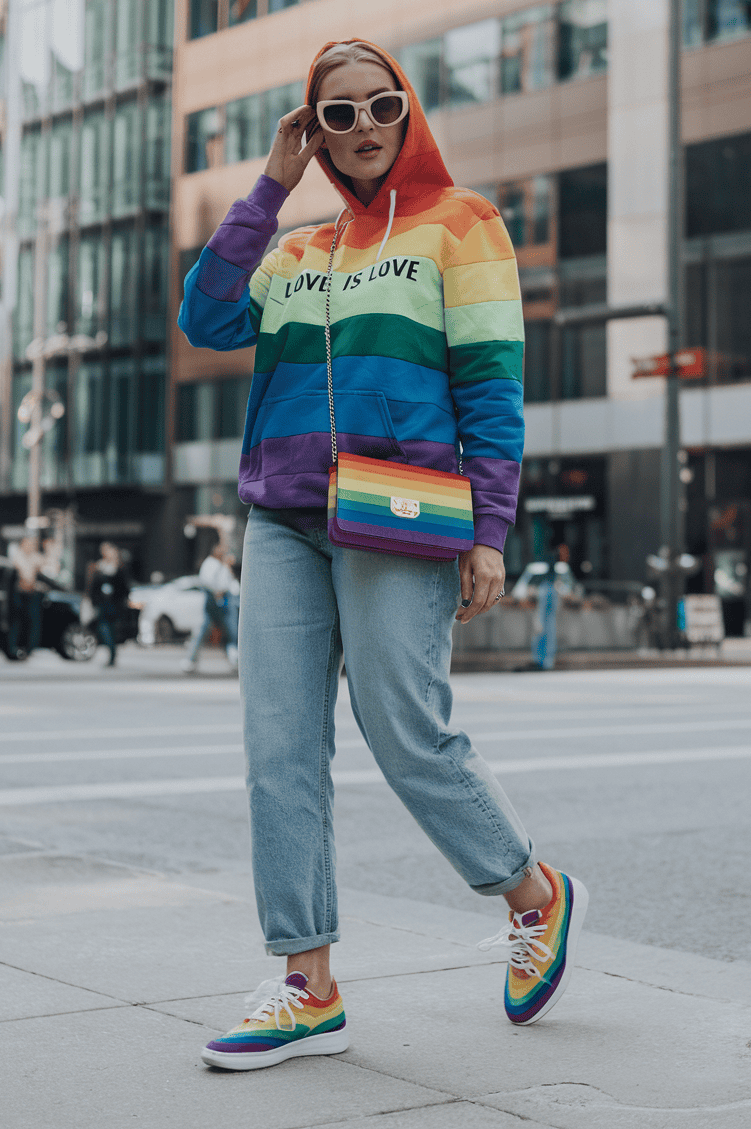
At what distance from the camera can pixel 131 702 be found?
45.9 feet

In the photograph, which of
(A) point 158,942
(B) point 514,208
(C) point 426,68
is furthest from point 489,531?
(C) point 426,68

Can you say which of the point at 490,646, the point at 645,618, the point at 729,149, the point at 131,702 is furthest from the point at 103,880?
the point at 729,149

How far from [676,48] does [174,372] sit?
75.2ft

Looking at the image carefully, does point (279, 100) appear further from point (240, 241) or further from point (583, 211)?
point (240, 241)

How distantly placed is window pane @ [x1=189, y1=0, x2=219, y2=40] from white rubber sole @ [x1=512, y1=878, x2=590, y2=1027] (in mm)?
42112

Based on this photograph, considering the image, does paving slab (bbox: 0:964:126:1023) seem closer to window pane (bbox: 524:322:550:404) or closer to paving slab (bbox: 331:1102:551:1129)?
paving slab (bbox: 331:1102:551:1129)

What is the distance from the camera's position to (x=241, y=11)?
41.0 m

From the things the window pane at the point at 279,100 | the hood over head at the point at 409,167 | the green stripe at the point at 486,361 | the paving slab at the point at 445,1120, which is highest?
the window pane at the point at 279,100

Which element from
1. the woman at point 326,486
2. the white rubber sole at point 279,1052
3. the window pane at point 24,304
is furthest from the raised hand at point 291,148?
the window pane at point 24,304

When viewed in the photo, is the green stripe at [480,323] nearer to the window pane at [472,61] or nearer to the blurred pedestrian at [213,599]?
the blurred pedestrian at [213,599]

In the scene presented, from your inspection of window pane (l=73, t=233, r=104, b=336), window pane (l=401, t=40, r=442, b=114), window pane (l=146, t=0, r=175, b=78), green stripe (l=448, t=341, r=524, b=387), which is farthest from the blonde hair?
window pane (l=73, t=233, r=104, b=336)

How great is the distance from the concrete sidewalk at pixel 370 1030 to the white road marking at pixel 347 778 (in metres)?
2.68

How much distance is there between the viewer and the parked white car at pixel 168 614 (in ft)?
90.5

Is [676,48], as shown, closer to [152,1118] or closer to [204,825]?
[204,825]
